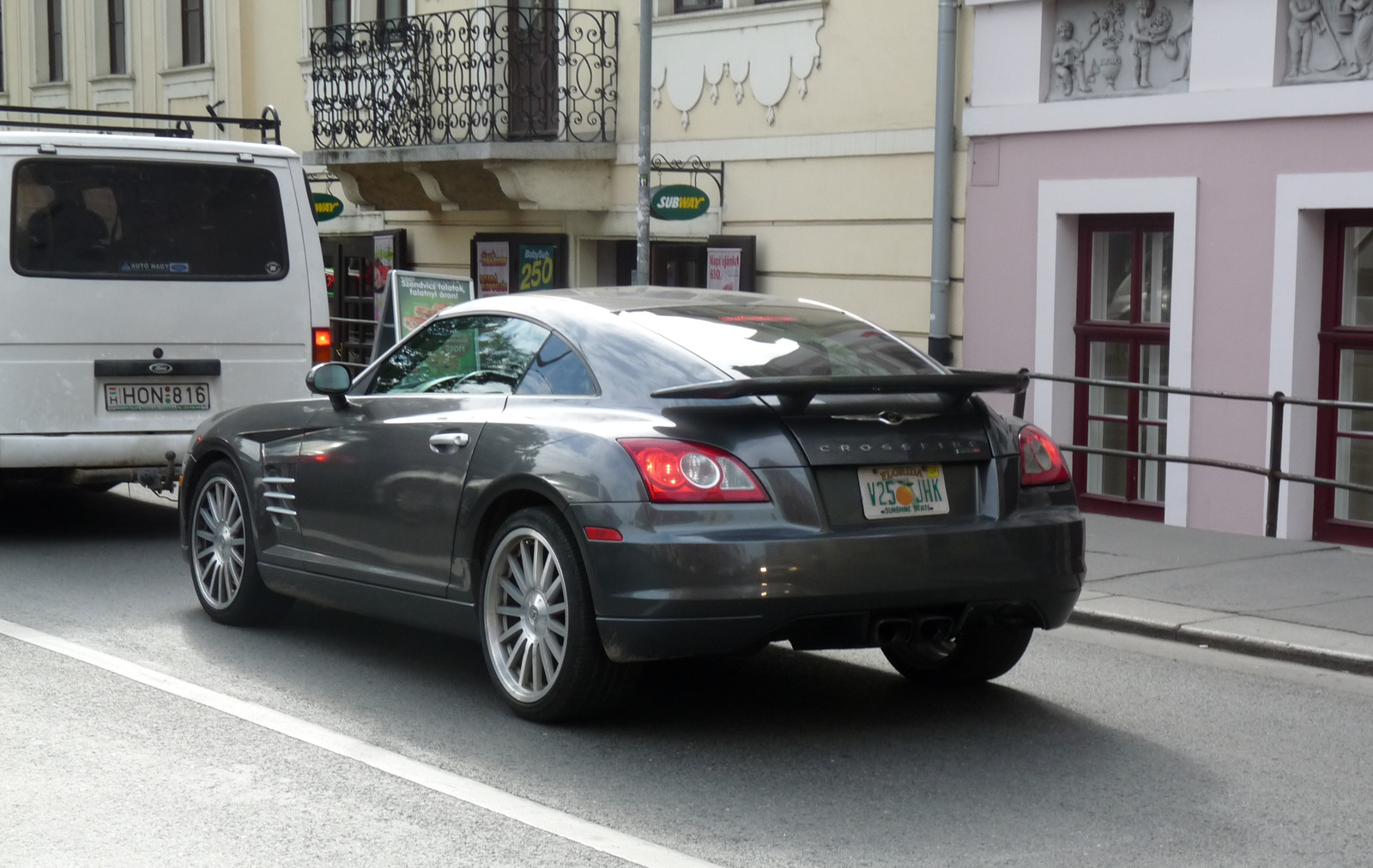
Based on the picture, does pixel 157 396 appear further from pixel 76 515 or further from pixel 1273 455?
pixel 1273 455

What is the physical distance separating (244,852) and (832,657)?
332 cm

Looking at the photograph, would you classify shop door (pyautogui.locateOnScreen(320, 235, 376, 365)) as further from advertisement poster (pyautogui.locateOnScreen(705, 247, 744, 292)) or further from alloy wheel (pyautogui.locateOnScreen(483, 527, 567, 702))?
alloy wheel (pyautogui.locateOnScreen(483, 527, 567, 702))

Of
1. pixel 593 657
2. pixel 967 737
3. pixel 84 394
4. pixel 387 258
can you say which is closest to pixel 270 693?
pixel 593 657

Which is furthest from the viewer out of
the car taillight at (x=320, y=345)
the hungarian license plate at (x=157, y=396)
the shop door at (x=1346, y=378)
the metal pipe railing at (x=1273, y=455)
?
the shop door at (x=1346, y=378)

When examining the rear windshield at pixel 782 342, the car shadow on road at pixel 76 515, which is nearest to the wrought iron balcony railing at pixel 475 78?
the car shadow on road at pixel 76 515

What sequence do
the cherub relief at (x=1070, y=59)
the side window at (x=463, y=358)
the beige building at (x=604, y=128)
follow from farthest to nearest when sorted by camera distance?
the beige building at (x=604, y=128) → the cherub relief at (x=1070, y=59) → the side window at (x=463, y=358)

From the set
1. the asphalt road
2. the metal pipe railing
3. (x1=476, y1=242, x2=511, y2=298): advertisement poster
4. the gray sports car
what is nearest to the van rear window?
the asphalt road

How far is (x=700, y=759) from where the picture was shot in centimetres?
596

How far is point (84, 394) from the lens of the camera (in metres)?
10.6

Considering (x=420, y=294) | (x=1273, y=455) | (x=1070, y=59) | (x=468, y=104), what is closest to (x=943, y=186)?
(x=1070, y=59)

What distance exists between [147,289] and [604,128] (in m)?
8.31

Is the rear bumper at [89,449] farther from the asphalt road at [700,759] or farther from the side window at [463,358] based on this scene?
the side window at [463,358]

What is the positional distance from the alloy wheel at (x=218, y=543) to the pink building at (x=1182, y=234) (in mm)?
7204

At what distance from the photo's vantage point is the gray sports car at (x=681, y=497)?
586 cm
